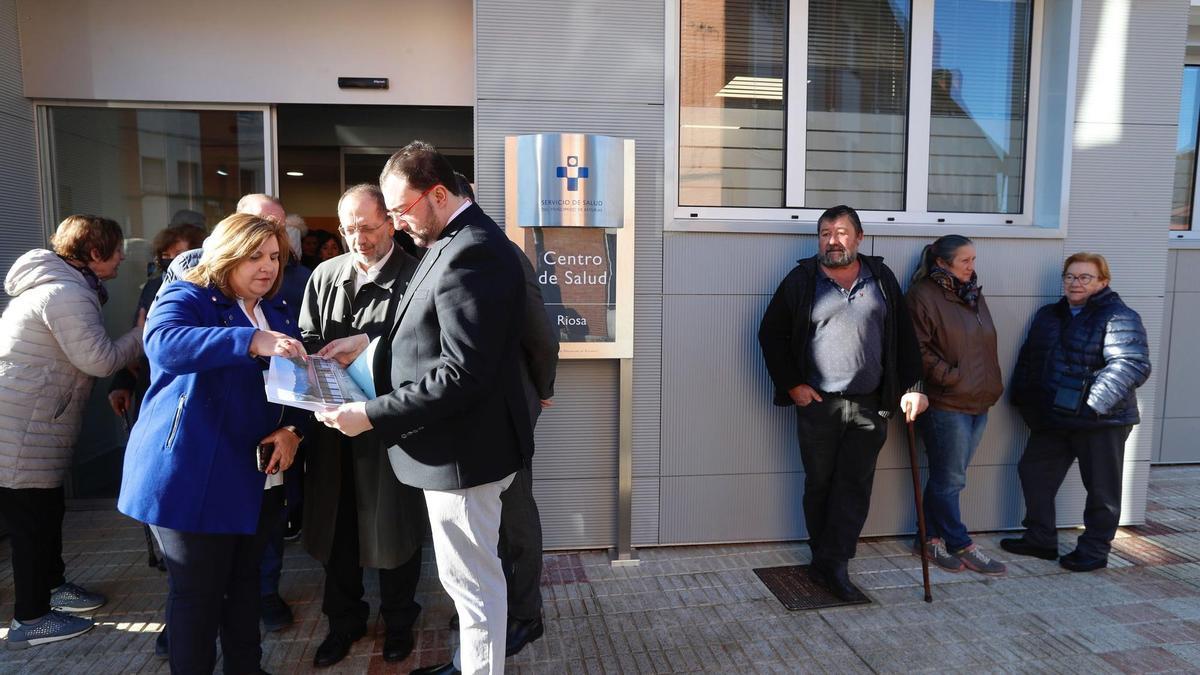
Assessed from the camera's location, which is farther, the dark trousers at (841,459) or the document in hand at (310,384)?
the dark trousers at (841,459)

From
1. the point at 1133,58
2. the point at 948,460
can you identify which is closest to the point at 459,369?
the point at 948,460

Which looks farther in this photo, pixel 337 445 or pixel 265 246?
pixel 337 445

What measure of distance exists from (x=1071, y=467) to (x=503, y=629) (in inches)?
153

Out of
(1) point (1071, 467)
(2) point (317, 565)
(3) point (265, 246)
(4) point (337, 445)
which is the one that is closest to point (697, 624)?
(4) point (337, 445)

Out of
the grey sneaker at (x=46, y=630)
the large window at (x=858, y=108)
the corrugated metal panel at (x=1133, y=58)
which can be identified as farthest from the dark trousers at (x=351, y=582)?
the corrugated metal panel at (x=1133, y=58)

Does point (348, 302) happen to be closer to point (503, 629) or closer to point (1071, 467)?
point (503, 629)

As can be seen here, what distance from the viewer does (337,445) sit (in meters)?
2.93

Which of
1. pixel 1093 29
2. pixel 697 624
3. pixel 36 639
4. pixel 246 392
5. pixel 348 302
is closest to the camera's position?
pixel 246 392

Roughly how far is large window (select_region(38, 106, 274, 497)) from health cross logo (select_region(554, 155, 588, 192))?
2.22 m

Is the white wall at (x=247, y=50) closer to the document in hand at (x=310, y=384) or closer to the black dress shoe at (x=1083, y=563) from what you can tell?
the document in hand at (x=310, y=384)

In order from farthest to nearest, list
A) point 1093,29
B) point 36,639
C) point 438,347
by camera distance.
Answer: point 1093,29 → point 36,639 → point 438,347

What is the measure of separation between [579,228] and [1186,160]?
19.1 ft

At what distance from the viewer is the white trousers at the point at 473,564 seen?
7.45 feet

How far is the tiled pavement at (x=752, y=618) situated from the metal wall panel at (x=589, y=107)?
2.20ft
